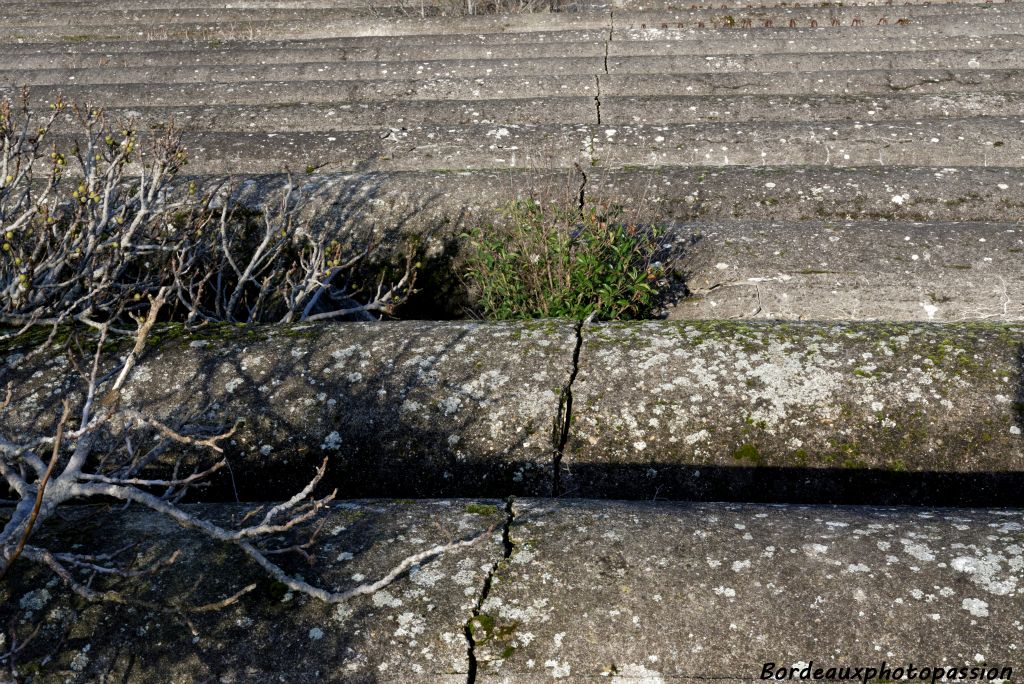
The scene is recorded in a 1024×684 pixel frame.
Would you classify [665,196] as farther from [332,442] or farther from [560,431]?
[332,442]

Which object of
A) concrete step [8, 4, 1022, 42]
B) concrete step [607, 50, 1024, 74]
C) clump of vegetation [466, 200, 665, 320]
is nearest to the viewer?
clump of vegetation [466, 200, 665, 320]

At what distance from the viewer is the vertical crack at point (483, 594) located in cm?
174

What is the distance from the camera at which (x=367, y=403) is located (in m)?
2.61

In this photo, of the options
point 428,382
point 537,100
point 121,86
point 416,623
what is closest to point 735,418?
point 428,382

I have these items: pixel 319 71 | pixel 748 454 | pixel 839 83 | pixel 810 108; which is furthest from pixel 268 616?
pixel 319 71

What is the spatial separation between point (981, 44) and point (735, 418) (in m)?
6.65

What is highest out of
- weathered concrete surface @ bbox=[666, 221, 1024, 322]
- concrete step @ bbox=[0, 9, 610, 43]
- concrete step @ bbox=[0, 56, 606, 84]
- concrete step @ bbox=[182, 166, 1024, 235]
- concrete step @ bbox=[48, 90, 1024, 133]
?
concrete step @ bbox=[0, 9, 610, 43]

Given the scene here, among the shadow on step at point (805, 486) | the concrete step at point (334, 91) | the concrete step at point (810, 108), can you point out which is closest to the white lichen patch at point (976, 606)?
the shadow on step at point (805, 486)

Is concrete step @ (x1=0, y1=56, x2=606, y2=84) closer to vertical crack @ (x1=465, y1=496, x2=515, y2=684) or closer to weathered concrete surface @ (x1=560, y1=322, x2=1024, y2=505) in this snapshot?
weathered concrete surface @ (x1=560, y1=322, x2=1024, y2=505)

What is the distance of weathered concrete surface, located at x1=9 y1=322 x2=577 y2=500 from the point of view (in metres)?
2.51

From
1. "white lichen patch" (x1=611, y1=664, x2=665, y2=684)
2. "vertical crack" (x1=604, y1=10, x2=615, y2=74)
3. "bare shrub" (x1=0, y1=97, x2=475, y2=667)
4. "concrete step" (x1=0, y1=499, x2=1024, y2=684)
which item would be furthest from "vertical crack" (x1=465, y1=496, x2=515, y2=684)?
"vertical crack" (x1=604, y1=10, x2=615, y2=74)

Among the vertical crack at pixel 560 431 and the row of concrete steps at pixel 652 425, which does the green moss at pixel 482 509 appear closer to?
the row of concrete steps at pixel 652 425

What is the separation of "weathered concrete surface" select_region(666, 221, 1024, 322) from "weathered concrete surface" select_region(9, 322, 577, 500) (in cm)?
120

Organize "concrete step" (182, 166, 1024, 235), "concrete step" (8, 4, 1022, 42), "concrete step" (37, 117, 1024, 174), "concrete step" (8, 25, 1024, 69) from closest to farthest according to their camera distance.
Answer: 1. "concrete step" (182, 166, 1024, 235)
2. "concrete step" (37, 117, 1024, 174)
3. "concrete step" (8, 25, 1024, 69)
4. "concrete step" (8, 4, 1022, 42)
